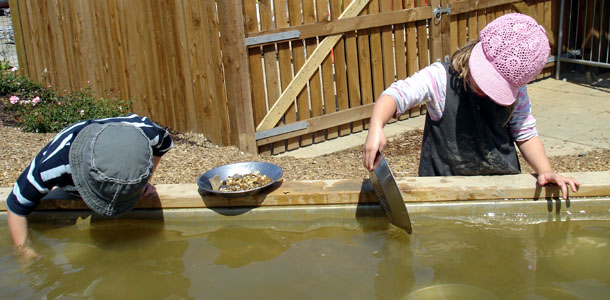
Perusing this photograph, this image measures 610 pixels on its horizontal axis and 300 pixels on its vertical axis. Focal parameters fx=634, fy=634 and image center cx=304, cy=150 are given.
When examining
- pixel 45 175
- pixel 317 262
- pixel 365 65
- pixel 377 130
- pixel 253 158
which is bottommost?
A: pixel 253 158

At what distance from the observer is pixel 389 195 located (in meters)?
2.73

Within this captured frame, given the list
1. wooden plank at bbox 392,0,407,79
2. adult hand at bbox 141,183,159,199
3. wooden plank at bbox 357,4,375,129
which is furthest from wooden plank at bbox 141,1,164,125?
adult hand at bbox 141,183,159,199

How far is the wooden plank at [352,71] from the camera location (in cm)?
655

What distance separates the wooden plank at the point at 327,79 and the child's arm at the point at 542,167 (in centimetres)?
346

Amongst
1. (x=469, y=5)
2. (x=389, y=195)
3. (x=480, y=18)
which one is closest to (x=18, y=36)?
(x=469, y=5)

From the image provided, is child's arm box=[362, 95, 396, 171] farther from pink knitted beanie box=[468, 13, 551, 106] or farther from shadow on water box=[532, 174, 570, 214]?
shadow on water box=[532, 174, 570, 214]

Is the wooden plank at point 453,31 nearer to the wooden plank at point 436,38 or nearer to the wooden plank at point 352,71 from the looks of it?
the wooden plank at point 436,38

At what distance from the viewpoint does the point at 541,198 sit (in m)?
3.08

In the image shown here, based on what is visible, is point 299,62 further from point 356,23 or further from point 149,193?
point 149,193

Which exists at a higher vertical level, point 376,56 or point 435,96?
point 435,96

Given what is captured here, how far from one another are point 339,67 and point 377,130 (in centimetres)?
384

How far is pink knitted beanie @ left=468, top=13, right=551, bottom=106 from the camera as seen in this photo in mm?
2689

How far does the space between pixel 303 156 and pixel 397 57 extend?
1707 millimetres

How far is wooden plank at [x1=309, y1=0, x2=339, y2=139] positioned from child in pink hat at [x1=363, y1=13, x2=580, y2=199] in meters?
3.15
